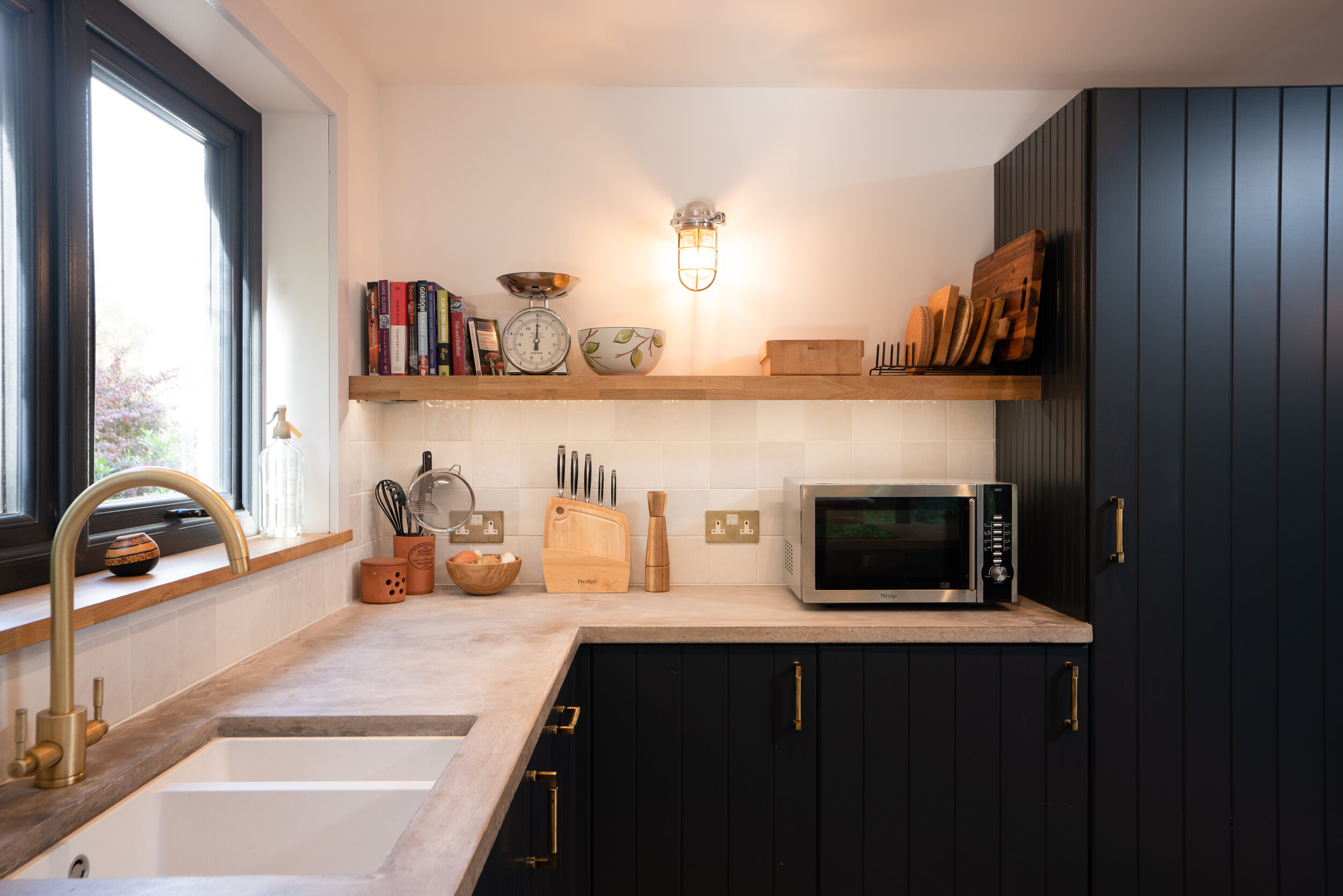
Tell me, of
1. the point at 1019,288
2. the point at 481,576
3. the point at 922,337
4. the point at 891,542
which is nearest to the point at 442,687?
the point at 481,576

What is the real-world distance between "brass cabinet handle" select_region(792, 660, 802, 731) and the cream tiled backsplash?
547 mm

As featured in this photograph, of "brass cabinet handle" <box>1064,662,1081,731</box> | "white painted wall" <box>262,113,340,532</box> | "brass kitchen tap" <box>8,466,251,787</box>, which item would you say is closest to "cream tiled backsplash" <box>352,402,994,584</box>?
"white painted wall" <box>262,113,340,532</box>

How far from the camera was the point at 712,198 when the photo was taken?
227cm

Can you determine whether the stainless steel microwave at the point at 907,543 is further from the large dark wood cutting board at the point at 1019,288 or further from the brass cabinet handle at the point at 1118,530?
the large dark wood cutting board at the point at 1019,288

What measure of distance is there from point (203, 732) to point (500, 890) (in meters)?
0.55

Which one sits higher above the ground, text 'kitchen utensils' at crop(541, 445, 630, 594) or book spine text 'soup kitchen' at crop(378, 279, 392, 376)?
book spine text 'soup kitchen' at crop(378, 279, 392, 376)

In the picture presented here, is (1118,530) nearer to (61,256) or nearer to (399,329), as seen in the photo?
(399,329)

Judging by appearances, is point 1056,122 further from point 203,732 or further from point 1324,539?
point 203,732

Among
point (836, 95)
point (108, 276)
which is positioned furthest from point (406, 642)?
point (836, 95)

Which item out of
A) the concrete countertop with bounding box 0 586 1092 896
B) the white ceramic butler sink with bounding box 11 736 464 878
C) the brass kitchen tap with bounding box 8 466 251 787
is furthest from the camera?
the white ceramic butler sink with bounding box 11 736 464 878

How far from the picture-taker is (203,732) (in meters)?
1.13

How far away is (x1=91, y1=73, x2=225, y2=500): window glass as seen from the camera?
1.42 metres

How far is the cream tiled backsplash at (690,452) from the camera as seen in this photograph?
88.0 inches

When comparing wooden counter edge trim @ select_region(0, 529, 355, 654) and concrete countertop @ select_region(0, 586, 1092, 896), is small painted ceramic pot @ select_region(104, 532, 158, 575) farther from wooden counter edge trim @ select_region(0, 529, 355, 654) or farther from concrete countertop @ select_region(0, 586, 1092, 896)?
concrete countertop @ select_region(0, 586, 1092, 896)
